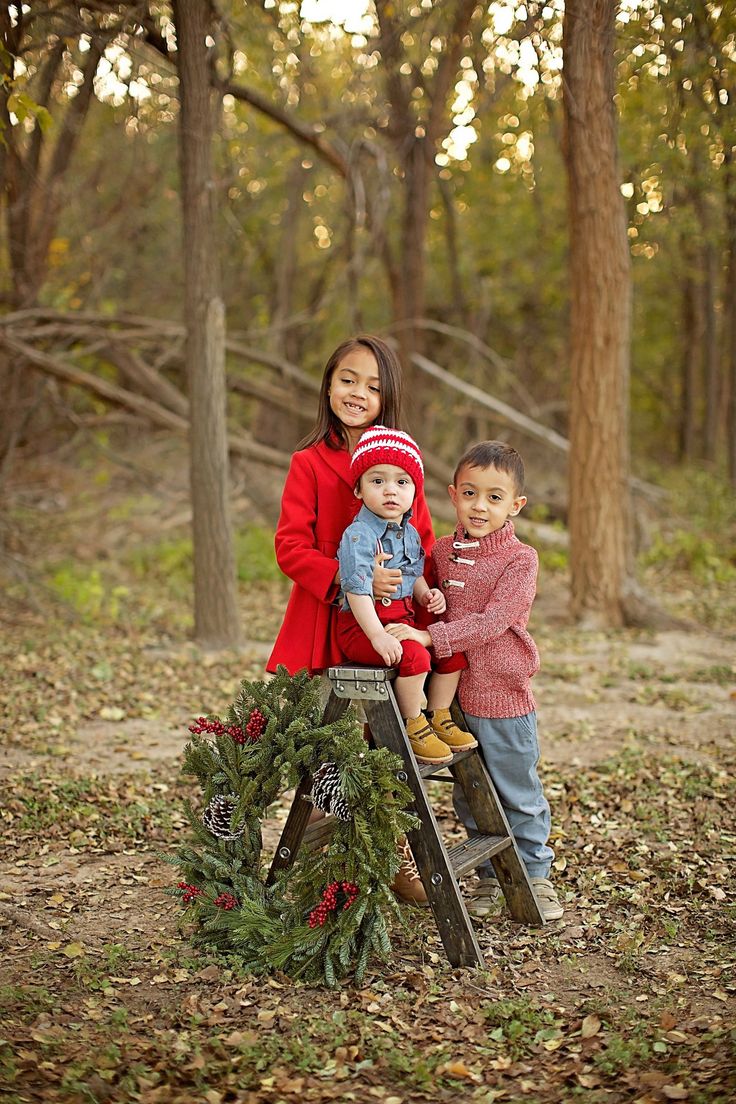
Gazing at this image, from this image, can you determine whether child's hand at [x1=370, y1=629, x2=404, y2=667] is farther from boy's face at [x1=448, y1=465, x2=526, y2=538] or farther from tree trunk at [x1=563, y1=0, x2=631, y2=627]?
tree trunk at [x1=563, y1=0, x2=631, y2=627]

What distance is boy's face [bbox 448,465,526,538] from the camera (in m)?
3.49

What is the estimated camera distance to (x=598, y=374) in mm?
8852

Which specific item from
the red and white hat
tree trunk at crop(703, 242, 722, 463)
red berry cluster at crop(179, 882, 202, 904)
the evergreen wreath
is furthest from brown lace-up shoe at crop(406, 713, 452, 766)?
tree trunk at crop(703, 242, 722, 463)

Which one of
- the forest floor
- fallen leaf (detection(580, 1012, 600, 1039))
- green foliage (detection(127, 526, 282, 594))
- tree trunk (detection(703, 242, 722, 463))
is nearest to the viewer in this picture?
the forest floor

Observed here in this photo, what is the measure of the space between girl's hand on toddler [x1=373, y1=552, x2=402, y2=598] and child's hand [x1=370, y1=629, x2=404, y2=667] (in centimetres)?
16

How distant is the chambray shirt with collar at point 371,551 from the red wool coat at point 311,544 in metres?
0.15

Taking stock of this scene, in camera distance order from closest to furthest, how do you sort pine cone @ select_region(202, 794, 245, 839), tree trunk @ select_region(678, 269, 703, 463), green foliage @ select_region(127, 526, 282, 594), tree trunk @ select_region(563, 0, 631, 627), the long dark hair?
pine cone @ select_region(202, 794, 245, 839) < the long dark hair < tree trunk @ select_region(563, 0, 631, 627) < green foliage @ select_region(127, 526, 282, 594) < tree trunk @ select_region(678, 269, 703, 463)

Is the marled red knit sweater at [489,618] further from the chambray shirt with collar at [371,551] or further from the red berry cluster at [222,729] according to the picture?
the red berry cluster at [222,729]

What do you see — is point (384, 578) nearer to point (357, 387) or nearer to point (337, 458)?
point (337, 458)

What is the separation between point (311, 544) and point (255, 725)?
2.07 ft

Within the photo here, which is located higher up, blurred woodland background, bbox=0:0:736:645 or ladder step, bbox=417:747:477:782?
blurred woodland background, bbox=0:0:736:645

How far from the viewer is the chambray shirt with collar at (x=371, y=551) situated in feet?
10.6

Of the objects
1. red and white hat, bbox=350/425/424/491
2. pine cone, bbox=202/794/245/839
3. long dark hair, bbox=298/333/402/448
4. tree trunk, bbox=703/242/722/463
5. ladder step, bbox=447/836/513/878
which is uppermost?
tree trunk, bbox=703/242/722/463

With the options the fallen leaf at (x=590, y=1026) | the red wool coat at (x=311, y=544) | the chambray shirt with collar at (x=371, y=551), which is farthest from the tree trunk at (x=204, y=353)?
the fallen leaf at (x=590, y=1026)
